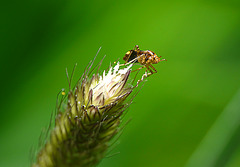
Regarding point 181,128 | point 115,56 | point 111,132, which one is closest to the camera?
point 111,132

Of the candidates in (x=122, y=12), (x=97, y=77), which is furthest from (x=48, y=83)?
(x=97, y=77)

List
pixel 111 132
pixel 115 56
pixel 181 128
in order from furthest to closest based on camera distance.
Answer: pixel 181 128
pixel 115 56
pixel 111 132

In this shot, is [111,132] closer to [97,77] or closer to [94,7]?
[97,77]

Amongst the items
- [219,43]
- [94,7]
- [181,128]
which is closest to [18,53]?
[94,7]

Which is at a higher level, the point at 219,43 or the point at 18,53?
the point at 219,43

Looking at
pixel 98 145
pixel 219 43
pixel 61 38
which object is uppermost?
pixel 219 43

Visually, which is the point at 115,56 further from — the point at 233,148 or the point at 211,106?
the point at 233,148

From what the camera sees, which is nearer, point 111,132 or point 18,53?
point 111,132
